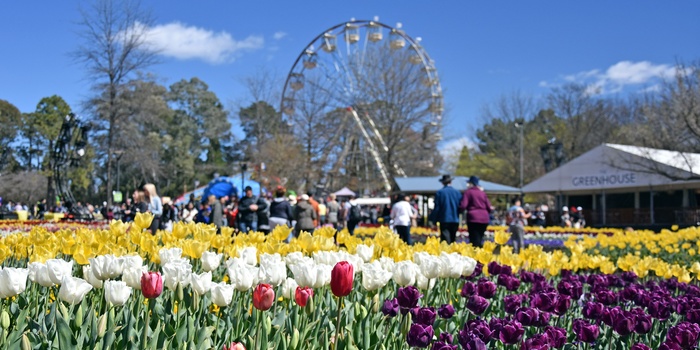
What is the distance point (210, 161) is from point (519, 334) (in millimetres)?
73500

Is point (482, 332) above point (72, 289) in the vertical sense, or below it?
below

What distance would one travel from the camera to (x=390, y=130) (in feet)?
124

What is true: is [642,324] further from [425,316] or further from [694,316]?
[425,316]

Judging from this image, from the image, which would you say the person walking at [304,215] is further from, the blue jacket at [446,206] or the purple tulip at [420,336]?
the purple tulip at [420,336]

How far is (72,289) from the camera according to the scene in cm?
236

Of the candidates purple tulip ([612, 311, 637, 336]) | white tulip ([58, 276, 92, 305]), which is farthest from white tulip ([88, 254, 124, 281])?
purple tulip ([612, 311, 637, 336])

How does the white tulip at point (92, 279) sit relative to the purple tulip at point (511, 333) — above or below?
above

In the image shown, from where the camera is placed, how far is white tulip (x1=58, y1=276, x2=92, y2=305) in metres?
2.36

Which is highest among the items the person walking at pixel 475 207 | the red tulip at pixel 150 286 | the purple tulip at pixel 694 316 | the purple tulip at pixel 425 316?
the person walking at pixel 475 207

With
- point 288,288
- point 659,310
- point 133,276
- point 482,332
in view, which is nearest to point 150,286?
point 133,276

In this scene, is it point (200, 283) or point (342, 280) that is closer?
point (342, 280)

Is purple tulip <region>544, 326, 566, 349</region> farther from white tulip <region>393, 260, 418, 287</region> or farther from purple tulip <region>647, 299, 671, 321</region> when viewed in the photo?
purple tulip <region>647, 299, 671, 321</region>

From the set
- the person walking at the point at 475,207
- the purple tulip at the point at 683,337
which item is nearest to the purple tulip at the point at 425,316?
the purple tulip at the point at 683,337

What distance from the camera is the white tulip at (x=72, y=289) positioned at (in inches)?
92.7
